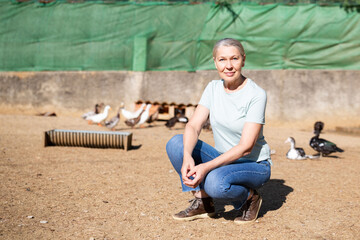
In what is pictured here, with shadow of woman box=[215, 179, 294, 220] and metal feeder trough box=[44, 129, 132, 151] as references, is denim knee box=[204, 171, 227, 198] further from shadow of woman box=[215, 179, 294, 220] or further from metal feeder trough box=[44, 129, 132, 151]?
metal feeder trough box=[44, 129, 132, 151]

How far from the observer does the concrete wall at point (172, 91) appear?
10.9 m

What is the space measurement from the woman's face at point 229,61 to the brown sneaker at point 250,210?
108 centimetres

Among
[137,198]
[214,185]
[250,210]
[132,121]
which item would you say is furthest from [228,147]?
[132,121]

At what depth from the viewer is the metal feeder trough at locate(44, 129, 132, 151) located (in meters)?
6.61

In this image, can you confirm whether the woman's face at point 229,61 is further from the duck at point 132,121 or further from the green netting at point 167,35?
the green netting at point 167,35

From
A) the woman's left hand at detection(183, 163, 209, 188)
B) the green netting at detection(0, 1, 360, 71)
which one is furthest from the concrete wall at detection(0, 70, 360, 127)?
the woman's left hand at detection(183, 163, 209, 188)

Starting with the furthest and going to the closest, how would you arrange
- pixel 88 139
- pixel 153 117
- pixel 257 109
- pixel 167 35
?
pixel 167 35 → pixel 153 117 → pixel 88 139 → pixel 257 109

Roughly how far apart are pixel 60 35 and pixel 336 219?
11200 mm

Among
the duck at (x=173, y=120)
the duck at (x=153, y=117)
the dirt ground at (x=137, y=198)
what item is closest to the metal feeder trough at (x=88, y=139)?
the dirt ground at (x=137, y=198)

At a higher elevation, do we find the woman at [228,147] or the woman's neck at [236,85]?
the woman's neck at [236,85]

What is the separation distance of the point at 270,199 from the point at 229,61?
1.81m

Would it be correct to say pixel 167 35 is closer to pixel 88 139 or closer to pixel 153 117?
pixel 153 117

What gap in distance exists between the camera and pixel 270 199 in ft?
13.6

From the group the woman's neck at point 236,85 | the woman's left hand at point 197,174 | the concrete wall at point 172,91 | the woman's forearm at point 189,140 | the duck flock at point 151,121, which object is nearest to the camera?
the woman's left hand at point 197,174
